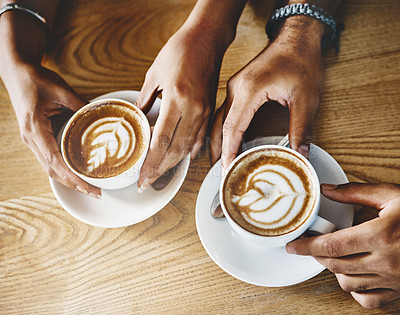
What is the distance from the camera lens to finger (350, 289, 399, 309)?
636mm

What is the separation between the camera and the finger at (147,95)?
833 mm

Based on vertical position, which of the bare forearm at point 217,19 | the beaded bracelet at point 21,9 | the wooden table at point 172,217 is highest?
the bare forearm at point 217,19

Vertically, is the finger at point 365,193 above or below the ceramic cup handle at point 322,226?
above

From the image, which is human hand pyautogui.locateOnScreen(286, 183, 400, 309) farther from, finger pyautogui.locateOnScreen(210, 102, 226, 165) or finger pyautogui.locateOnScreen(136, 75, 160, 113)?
finger pyautogui.locateOnScreen(136, 75, 160, 113)

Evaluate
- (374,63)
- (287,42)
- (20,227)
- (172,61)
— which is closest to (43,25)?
(172,61)

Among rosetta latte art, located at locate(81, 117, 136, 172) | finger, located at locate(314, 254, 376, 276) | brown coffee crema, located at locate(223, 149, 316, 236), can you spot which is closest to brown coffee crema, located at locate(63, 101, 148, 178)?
rosetta latte art, located at locate(81, 117, 136, 172)

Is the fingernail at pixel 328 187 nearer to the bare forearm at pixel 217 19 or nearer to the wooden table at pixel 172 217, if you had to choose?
the wooden table at pixel 172 217

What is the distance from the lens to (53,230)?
0.84 meters

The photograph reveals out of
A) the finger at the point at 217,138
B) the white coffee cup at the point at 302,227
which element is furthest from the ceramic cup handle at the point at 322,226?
the finger at the point at 217,138

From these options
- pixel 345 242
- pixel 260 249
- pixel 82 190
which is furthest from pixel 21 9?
pixel 345 242

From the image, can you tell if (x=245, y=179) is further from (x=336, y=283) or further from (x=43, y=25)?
(x=43, y=25)

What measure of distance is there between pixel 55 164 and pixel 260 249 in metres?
0.52

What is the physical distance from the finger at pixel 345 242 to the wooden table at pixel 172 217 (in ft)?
0.43

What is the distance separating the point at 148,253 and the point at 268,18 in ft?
2.49
